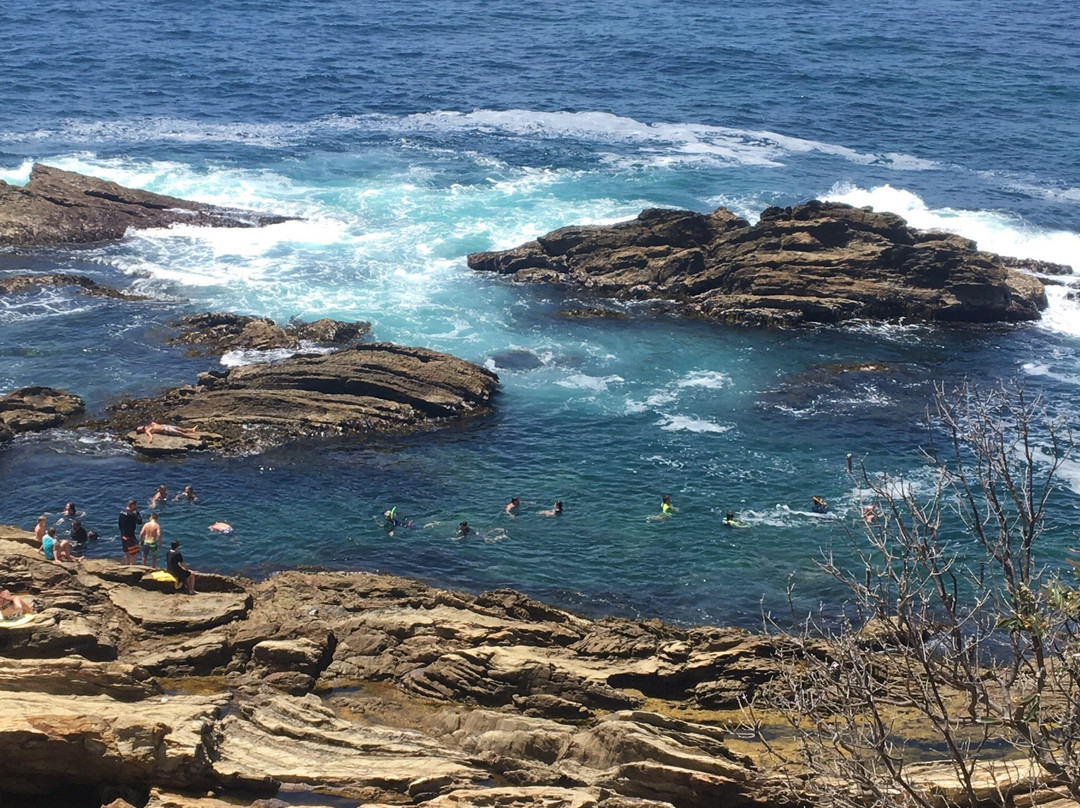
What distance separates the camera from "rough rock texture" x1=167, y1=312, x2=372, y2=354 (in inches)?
1864

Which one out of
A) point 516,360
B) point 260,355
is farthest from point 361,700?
point 516,360

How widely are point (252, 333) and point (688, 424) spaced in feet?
62.0

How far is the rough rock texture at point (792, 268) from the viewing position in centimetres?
5156

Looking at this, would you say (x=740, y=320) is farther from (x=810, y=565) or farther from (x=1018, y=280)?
(x=810, y=565)

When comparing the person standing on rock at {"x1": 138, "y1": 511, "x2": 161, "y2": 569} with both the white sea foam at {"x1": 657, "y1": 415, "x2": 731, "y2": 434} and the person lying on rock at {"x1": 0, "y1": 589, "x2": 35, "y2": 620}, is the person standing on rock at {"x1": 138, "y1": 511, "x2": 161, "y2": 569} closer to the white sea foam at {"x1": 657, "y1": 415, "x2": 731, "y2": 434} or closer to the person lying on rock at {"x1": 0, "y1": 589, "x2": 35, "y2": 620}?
the person lying on rock at {"x1": 0, "y1": 589, "x2": 35, "y2": 620}

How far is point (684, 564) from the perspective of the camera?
33.7m

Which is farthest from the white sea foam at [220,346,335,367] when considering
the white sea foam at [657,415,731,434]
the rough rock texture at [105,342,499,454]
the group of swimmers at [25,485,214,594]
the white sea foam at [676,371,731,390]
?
the white sea foam at [676,371,731,390]

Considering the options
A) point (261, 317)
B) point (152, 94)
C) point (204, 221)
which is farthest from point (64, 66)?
point (261, 317)

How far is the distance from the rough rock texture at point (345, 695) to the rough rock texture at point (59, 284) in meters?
24.4

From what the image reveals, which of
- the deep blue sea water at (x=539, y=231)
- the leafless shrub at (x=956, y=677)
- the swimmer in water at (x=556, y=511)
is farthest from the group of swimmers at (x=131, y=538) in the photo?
the leafless shrub at (x=956, y=677)

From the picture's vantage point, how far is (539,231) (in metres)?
61.9

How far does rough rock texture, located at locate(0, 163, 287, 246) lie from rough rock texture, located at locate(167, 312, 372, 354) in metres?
13.8

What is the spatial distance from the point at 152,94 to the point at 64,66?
11363 mm

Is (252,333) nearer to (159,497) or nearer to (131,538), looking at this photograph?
(159,497)
